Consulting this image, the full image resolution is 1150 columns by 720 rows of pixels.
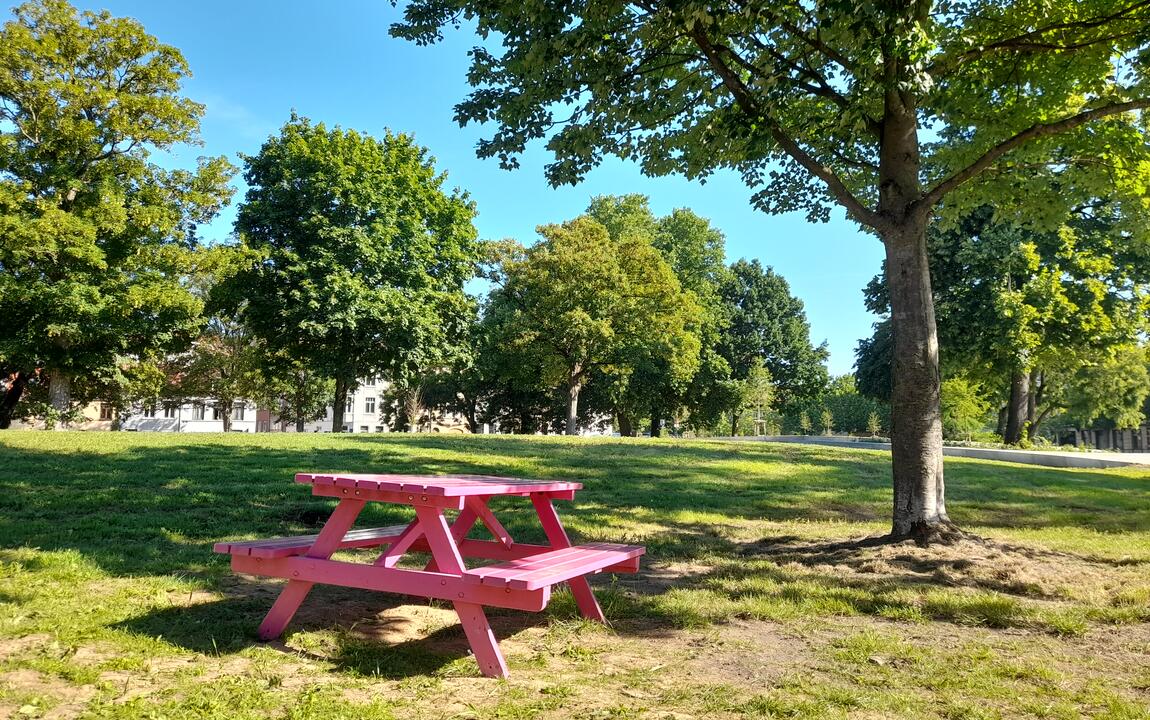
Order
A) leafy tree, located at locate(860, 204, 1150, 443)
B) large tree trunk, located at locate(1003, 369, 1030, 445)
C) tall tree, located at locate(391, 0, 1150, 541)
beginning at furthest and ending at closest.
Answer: large tree trunk, located at locate(1003, 369, 1030, 445), leafy tree, located at locate(860, 204, 1150, 443), tall tree, located at locate(391, 0, 1150, 541)

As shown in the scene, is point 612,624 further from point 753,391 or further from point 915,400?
point 753,391

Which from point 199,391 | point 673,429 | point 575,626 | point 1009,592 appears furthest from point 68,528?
point 673,429

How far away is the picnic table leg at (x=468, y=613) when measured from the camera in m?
3.79

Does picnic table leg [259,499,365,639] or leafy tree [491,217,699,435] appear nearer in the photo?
picnic table leg [259,499,365,639]

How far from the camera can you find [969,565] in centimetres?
646

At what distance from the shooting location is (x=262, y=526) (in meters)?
7.75

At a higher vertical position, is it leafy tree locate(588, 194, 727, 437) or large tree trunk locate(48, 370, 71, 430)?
leafy tree locate(588, 194, 727, 437)

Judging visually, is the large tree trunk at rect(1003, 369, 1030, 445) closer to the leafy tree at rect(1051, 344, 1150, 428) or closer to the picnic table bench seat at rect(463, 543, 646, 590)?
the leafy tree at rect(1051, 344, 1150, 428)

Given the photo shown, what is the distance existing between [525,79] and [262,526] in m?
5.73

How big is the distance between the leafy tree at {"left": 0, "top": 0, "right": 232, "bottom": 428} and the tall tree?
68.4 feet

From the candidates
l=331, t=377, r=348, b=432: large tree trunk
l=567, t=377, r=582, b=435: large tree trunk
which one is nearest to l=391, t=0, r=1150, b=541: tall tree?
l=331, t=377, r=348, b=432: large tree trunk

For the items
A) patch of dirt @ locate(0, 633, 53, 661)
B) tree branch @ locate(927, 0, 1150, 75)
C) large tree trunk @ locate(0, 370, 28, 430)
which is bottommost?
patch of dirt @ locate(0, 633, 53, 661)

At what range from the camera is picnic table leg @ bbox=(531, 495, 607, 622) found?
15.9ft

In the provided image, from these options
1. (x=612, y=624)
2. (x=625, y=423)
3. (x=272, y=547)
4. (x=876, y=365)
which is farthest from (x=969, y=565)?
(x=625, y=423)
